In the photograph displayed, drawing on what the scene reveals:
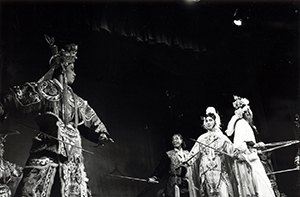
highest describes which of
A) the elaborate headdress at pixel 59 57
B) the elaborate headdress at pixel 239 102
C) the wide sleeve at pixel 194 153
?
the elaborate headdress at pixel 59 57

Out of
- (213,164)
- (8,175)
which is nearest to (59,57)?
(8,175)

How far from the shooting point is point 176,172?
5.51 m

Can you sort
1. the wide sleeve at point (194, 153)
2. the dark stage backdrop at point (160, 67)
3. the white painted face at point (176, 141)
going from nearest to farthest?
1. the dark stage backdrop at point (160, 67)
2. the wide sleeve at point (194, 153)
3. the white painted face at point (176, 141)

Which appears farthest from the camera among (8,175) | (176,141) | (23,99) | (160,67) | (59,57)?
(160,67)

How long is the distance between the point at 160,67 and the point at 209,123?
1265 mm

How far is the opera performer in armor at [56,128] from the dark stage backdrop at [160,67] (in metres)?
0.21

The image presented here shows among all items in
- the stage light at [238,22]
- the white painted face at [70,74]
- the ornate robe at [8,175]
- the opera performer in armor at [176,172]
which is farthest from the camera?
the stage light at [238,22]

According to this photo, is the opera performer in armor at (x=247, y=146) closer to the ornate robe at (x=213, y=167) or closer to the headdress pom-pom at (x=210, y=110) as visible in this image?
the ornate robe at (x=213, y=167)

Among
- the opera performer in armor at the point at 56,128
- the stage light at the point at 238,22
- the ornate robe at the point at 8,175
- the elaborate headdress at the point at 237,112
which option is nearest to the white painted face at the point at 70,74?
the opera performer in armor at the point at 56,128

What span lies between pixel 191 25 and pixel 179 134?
1.83 m

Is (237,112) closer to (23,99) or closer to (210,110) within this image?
(210,110)

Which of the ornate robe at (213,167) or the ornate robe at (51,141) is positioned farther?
the ornate robe at (213,167)

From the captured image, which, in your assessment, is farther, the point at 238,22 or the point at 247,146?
the point at 238,22

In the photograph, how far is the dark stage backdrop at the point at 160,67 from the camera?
5.09m
